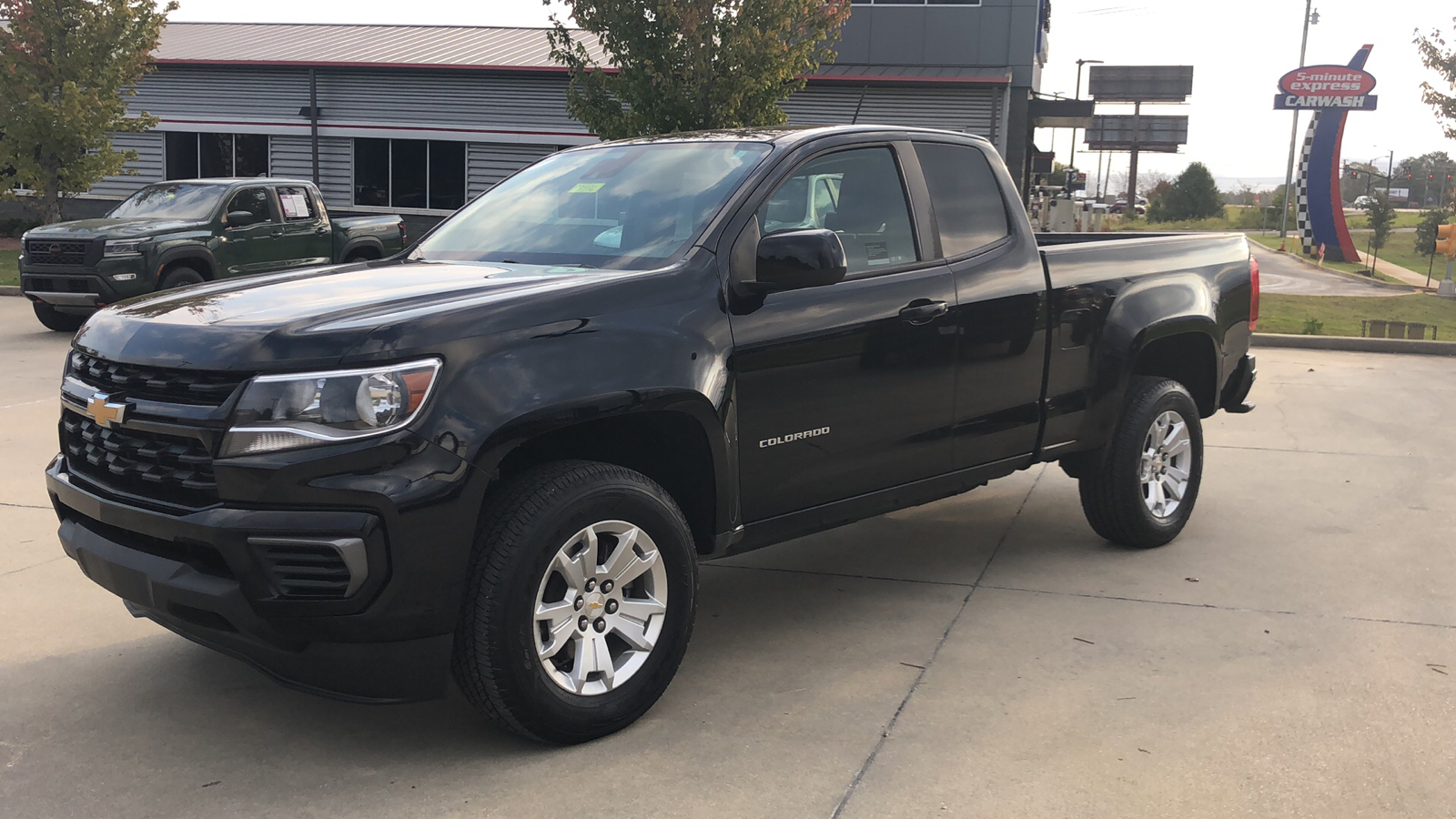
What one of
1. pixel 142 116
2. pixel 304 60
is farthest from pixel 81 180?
pixel 304 60

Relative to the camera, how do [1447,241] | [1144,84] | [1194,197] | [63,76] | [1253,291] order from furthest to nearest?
[1144,84] < [1194,197] < [63,76] < [1447,241] < [1253,291]

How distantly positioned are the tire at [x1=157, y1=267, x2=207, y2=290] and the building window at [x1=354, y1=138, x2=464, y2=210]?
16.3m

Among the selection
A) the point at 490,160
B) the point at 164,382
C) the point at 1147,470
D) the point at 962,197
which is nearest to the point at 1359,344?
the point at 1147,470

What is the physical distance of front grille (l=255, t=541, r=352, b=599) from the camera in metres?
3.15

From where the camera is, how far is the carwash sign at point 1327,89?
39.5m

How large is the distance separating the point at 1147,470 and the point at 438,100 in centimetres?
2689

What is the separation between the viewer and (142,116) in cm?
2642

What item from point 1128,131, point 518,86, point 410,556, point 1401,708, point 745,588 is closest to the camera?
point 410,556

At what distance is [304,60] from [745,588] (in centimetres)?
2818

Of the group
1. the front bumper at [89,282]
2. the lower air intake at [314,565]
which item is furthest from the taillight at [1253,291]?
the front bumper at [89,282]

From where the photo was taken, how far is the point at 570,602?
11.7 ft

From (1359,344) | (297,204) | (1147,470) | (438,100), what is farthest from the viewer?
(438,100)

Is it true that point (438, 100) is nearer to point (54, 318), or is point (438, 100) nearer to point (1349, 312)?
point (54, 318)

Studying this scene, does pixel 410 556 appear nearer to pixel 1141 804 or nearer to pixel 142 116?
pixel 1141 804
